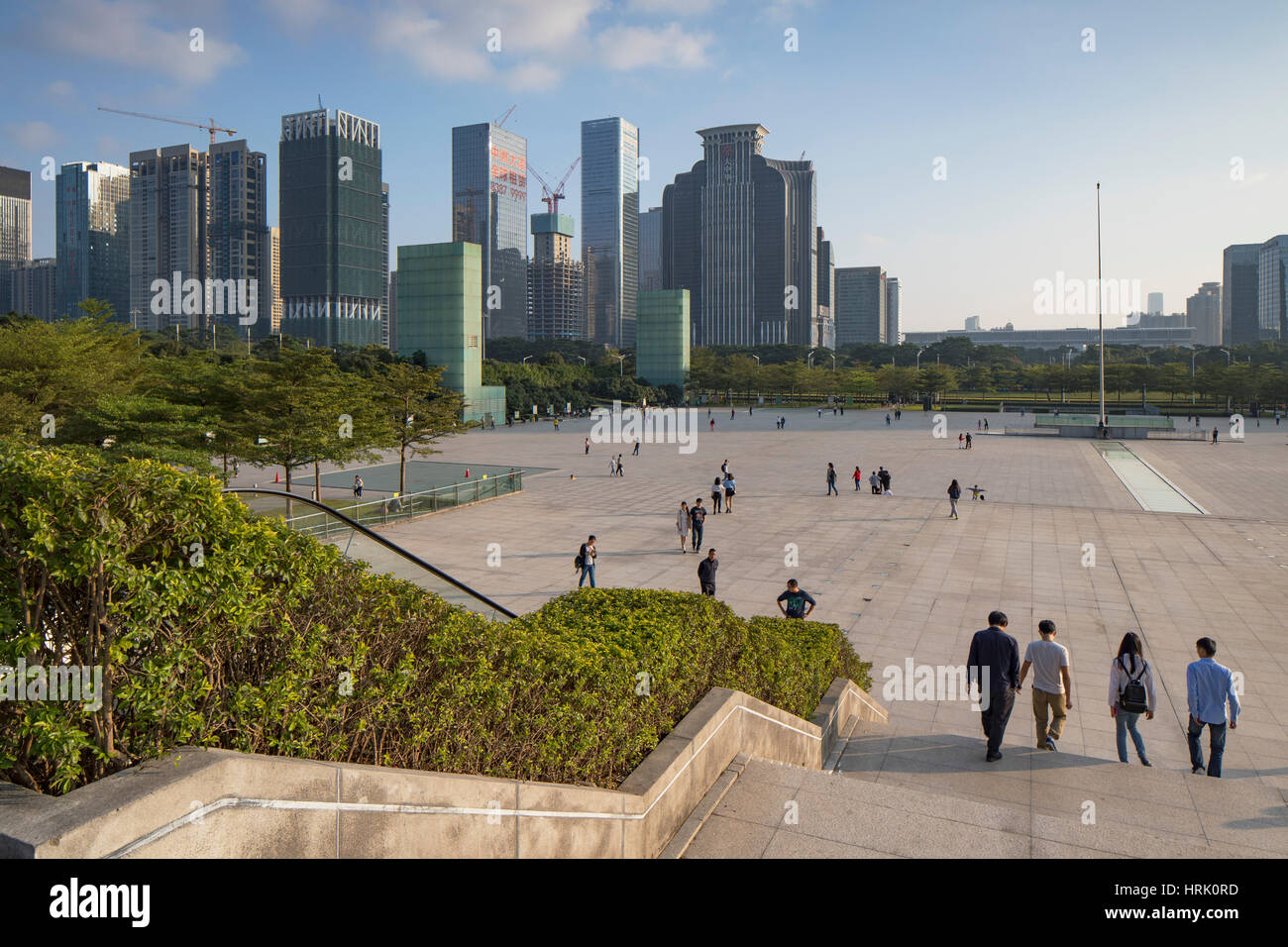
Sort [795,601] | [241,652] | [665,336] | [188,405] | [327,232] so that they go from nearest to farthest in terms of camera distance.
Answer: [241,652]
[795,601]
[188,405]
[665,336]
[327,232]

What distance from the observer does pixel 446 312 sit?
66312 millimetres

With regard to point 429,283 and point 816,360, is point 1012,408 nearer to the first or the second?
point 816,360

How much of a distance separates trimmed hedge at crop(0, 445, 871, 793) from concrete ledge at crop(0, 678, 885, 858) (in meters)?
0.24

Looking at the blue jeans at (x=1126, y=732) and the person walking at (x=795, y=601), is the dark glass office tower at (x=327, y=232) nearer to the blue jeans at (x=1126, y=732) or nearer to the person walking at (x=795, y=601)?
the person walking at (x=795, y=601)

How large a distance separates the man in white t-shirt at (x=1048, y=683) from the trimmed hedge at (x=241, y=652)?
5068mm

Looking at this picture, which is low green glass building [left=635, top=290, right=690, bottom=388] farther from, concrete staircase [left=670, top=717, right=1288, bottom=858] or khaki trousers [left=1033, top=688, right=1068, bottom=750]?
concrete staircase [left=670, top=717, right=1288, bottom=858]

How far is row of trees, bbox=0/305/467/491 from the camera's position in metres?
22.5

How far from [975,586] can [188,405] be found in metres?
23.4

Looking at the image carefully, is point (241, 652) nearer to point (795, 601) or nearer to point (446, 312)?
point (795, 601)

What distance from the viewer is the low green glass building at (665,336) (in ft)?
355

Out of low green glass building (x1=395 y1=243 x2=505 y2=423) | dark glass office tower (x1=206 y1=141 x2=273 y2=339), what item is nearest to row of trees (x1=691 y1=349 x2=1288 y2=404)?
low green glass building (x1=395 y1=243 x2=505 y2=423)

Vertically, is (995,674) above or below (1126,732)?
above

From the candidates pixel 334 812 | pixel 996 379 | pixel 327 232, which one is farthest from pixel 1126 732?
pixel 327 232

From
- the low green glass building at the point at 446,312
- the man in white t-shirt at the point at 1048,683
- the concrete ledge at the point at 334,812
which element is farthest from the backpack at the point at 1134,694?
the low green glass building at the point at 446,312
